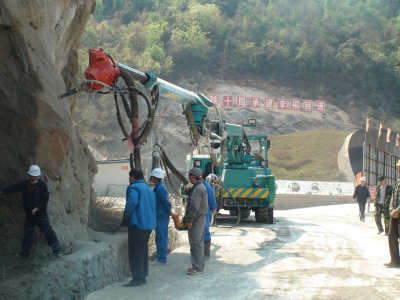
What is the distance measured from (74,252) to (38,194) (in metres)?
0.95

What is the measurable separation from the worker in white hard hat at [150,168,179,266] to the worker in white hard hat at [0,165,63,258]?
6.76ft

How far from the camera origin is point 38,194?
512 centimetres

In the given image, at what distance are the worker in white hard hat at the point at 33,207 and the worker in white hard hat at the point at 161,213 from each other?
2059 mm

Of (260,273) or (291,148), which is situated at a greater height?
(291,148)

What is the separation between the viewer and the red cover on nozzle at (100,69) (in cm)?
586

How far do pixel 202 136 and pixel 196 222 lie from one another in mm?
2995

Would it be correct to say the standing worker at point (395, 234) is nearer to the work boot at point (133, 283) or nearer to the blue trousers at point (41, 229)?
the work boot at point (133, 283)

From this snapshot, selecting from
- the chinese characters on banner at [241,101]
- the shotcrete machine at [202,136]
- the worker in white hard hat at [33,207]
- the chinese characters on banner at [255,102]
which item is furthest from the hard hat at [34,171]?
the chinese characters on banner at [255,102]

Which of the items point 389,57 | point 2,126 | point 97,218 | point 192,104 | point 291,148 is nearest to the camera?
point 2,126

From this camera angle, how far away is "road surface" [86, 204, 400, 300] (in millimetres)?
5504

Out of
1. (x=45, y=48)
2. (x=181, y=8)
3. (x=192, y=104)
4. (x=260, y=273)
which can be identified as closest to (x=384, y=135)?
(x=192, y=104)

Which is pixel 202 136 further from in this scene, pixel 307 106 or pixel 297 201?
pixel 307 106

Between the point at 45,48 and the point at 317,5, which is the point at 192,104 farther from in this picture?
the point at 317,5

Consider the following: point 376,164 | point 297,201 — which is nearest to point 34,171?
point 297,201
